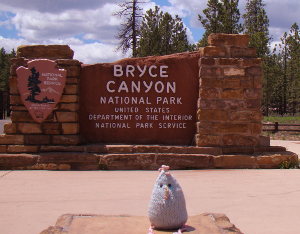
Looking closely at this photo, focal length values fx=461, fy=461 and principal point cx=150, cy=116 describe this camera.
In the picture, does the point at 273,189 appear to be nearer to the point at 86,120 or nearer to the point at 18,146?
the point at 86,120

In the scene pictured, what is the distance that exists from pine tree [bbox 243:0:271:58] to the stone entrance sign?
53.2ft

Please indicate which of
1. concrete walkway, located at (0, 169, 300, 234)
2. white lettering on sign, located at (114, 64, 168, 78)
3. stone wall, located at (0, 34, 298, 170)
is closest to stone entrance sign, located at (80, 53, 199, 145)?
white lettering on sign, located at (114, 64, 168, 78)

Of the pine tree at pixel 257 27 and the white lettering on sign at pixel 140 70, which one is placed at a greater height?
the pine tree at pixel 257 27

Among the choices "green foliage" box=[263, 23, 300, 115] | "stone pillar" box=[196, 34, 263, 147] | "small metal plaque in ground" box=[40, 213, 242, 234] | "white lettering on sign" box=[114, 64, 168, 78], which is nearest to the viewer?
"small metal plaque in ground" box=[40, 213, 242, 234]

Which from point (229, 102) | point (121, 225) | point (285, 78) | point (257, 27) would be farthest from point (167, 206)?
point (285, 78)

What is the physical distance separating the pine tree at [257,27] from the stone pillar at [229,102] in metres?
16.2

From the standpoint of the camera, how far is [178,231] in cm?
373

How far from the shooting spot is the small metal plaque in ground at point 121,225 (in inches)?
149

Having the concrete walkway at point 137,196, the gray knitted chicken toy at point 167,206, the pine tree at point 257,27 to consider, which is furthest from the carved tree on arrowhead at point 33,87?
the pine tree at point 257,27

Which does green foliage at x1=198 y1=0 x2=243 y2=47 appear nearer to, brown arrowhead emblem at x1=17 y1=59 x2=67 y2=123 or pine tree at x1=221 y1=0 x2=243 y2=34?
pine tree at x1=221 y1=0 x2=243 y2=34

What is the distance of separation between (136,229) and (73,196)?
2255 mm

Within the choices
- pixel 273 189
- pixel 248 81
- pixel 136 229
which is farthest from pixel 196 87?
pixel 136 229

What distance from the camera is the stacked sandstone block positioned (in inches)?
344

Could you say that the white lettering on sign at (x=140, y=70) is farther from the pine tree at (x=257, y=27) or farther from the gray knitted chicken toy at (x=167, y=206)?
the pine tree at (x=257, y=27)
